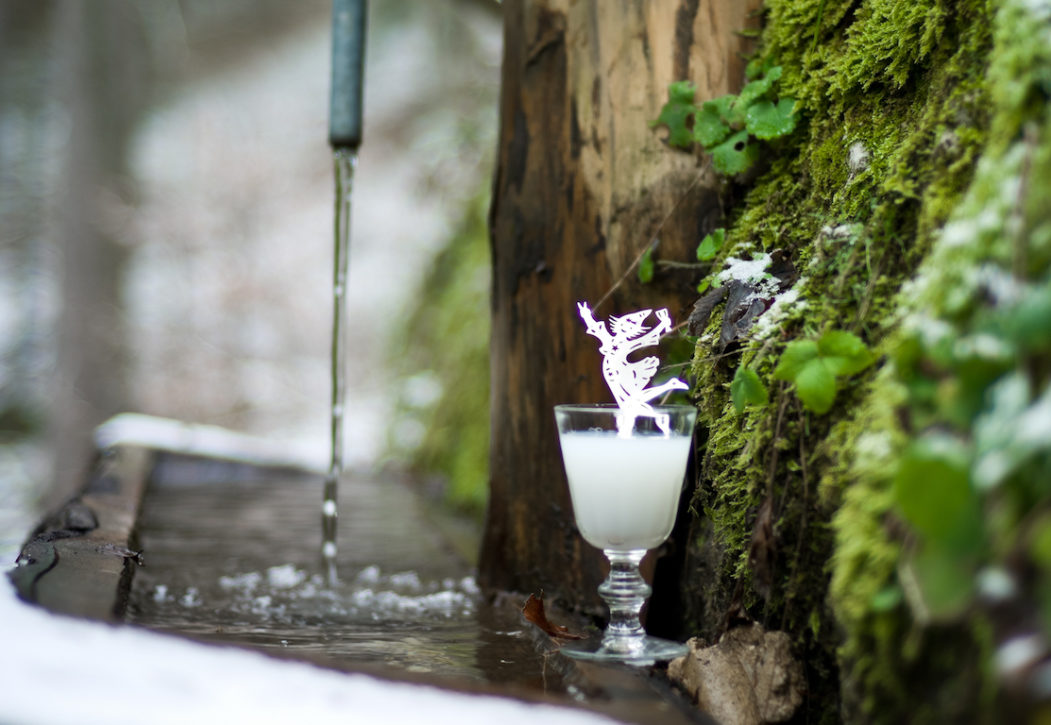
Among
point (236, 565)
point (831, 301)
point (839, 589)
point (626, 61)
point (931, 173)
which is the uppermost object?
point (626, 61)

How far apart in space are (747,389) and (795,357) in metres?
0.13

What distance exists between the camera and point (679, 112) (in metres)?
1.58

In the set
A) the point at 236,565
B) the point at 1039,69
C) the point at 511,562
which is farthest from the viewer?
the point at 236,565

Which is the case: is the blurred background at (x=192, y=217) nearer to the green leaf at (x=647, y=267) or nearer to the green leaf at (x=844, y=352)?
the green leaf at (x=647, y=267)

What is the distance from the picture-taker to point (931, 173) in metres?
1.07

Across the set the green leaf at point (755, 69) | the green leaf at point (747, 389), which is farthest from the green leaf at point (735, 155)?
the green leaf at point (747, 389)

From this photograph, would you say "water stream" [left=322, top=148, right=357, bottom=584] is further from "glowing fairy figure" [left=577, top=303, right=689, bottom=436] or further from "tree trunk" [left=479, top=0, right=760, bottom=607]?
"glowing fairy figure" [left=577, top=303, right=689, bottom=436]

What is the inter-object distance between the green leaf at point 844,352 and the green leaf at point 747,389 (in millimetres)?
136

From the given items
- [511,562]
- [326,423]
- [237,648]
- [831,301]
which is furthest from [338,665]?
[326,423]

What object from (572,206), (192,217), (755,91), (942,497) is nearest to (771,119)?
(755,91)

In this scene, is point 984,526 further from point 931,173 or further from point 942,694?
point 931,173

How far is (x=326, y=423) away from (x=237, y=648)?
335 inches

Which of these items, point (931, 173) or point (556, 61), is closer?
point (931, 173)

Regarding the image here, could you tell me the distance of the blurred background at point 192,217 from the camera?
785cm
